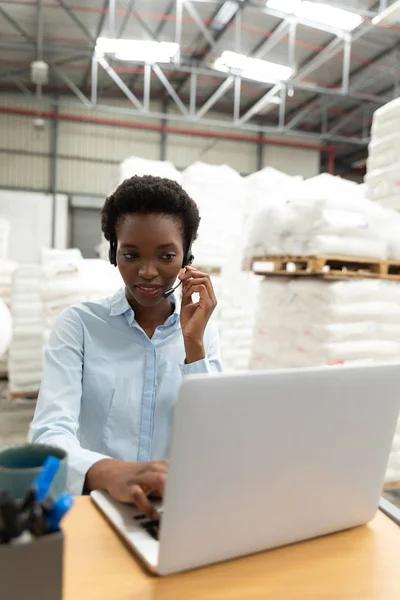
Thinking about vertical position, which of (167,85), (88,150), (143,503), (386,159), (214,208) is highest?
(167,85)

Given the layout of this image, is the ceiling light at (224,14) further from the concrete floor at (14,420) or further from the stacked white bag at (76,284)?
the concrete floor at (14,420)

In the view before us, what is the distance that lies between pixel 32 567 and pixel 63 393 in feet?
2.57

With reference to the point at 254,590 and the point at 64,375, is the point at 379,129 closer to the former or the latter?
the point at 64,375

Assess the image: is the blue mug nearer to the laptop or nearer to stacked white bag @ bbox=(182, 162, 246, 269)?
the laptop

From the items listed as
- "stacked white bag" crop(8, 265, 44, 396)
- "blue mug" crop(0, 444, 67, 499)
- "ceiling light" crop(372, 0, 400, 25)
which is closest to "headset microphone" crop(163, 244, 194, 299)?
"blue mug" crop(0, 444, 67, 499)

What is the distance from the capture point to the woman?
138 centimetres

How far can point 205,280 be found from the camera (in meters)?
1.46

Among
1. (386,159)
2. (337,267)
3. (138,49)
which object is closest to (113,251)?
(337,267)

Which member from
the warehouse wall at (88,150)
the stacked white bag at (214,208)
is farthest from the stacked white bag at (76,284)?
the warehouse wall at (88,150)

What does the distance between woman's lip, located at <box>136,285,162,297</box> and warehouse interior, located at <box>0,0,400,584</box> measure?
0.30 metres

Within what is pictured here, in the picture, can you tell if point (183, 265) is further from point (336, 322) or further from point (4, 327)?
point (336, 322)

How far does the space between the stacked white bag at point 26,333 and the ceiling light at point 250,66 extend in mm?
4519

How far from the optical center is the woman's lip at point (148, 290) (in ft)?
4.63

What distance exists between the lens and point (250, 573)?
→ 78cm
